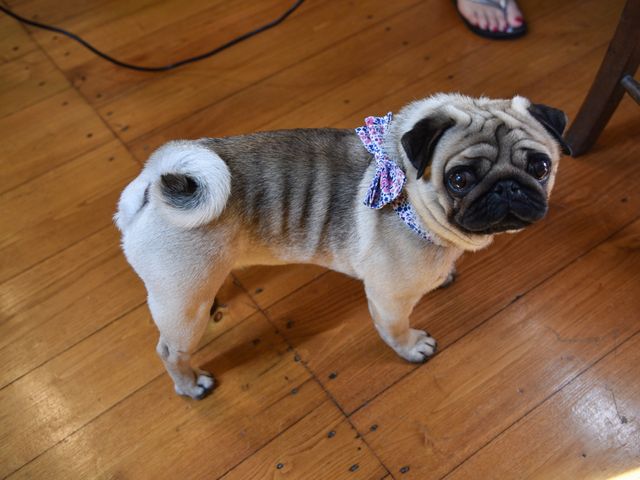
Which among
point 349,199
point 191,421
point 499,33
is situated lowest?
point 191,421

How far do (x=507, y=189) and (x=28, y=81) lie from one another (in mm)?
1904

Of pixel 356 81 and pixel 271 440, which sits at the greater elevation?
pixel 356 81

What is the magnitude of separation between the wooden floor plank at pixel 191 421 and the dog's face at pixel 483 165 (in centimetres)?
66

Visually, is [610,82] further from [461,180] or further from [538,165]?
[461,180]

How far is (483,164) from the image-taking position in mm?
1062

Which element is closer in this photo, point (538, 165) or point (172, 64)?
point (538, 165)

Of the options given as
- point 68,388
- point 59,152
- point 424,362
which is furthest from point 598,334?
point 59,152

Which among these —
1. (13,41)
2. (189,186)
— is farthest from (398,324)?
(13,41)

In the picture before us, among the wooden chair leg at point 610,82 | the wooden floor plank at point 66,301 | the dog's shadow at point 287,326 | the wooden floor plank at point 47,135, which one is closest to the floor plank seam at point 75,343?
the wooden floor plank at point 66,301

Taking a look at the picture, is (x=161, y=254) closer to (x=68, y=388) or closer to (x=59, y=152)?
(x=68, y=388)

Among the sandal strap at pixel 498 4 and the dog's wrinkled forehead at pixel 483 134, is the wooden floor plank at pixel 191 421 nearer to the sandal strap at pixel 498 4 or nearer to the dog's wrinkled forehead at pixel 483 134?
the dog's wrinkled forehead at pixel 483 134

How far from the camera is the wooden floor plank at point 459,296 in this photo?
1.51 m

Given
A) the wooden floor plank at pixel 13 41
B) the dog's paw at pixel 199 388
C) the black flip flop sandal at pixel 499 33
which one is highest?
the black flip flop sandal at pixel 499 33

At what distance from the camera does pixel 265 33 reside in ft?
7.41
